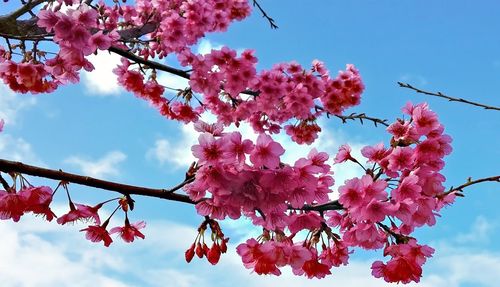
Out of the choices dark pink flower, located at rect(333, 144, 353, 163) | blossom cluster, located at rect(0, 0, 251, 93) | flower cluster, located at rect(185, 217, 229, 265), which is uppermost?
blossom cluster, located at rect(0, 0, 251, 93)

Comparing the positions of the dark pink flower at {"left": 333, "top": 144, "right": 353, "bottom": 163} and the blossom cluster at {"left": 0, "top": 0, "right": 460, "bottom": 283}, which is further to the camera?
the dark pink flower at {"left": 333, "top": 144, "right": 353, "bottom": 163}

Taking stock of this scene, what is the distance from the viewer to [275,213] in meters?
3.01

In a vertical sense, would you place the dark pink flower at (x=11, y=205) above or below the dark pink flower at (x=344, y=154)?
below

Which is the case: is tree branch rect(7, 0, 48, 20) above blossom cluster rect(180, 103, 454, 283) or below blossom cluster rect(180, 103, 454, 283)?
above

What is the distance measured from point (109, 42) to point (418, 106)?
2.46 metres

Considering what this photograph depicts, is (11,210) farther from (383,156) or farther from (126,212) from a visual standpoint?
(383,156)

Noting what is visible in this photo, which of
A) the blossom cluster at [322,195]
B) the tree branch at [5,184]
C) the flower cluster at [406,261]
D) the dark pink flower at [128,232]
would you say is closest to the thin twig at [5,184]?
the tree branch at [5,184]

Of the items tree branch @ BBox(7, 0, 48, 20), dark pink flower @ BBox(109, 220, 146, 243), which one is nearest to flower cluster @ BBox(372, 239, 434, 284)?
dark pink flower @ BBox(109, 220, 146, 243)

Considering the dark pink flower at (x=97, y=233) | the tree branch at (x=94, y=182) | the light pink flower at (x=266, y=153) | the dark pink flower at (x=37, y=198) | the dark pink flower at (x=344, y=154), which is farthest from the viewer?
the dark pink flower at (x=344, y=154)

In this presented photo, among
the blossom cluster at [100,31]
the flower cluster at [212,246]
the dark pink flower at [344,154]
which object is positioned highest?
the blossom cluster at [100,31]

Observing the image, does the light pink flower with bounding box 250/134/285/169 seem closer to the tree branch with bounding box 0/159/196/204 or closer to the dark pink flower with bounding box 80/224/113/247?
the tree branch with bounding box 0/159/196/204

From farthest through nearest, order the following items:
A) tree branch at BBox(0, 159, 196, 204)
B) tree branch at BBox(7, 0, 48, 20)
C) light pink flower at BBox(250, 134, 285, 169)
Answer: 1. tree branch at BBox(7, 0, 48, 20)
2. tree branch at BBox(0, 159, 196, 204)
3. light pink flower at BBox(250, 134, 285, 169)

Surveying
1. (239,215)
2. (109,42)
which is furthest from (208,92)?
(239,215)

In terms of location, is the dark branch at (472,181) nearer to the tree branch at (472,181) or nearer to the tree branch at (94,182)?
the tree branch at (472,181)
